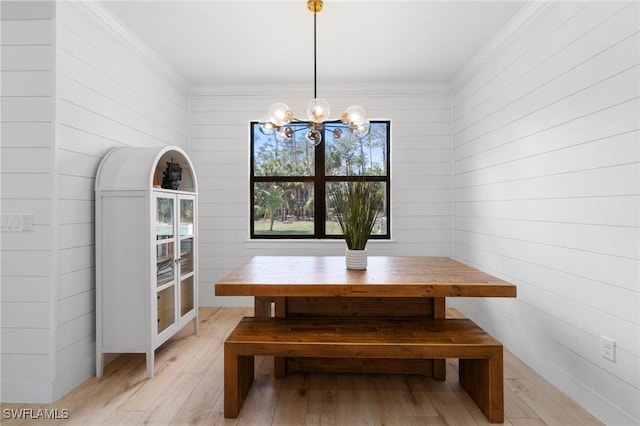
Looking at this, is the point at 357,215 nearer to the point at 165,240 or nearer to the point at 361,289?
the point at 361,289

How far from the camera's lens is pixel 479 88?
3.27 metres

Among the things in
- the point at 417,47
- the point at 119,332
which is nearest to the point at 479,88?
the point at 417,47

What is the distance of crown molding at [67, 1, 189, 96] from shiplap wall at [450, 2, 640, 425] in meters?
2.92

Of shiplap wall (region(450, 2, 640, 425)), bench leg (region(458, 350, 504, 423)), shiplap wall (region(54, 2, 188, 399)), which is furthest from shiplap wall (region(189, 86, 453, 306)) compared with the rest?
bench leg (region(458, 350, 504, 423))

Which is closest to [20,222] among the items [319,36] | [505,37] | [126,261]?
[126,261]

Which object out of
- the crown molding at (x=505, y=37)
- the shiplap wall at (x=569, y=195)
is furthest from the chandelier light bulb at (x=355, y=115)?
the crown molding at (x=505, y=37)

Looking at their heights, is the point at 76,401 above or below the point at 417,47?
below

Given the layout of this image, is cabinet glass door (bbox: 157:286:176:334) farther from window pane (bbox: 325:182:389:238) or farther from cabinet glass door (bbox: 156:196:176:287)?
window pane (bbox: 325:182:389:238)

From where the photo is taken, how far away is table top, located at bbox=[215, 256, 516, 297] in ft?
6.29

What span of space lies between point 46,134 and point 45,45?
20.8 inches

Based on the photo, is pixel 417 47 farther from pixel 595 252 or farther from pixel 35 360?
pixel 35 360

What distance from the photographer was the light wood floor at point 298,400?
190cm

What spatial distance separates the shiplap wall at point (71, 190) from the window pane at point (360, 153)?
211 cm

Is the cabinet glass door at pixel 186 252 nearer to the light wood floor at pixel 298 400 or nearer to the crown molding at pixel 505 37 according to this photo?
the light wood floor at pixel 298 400
